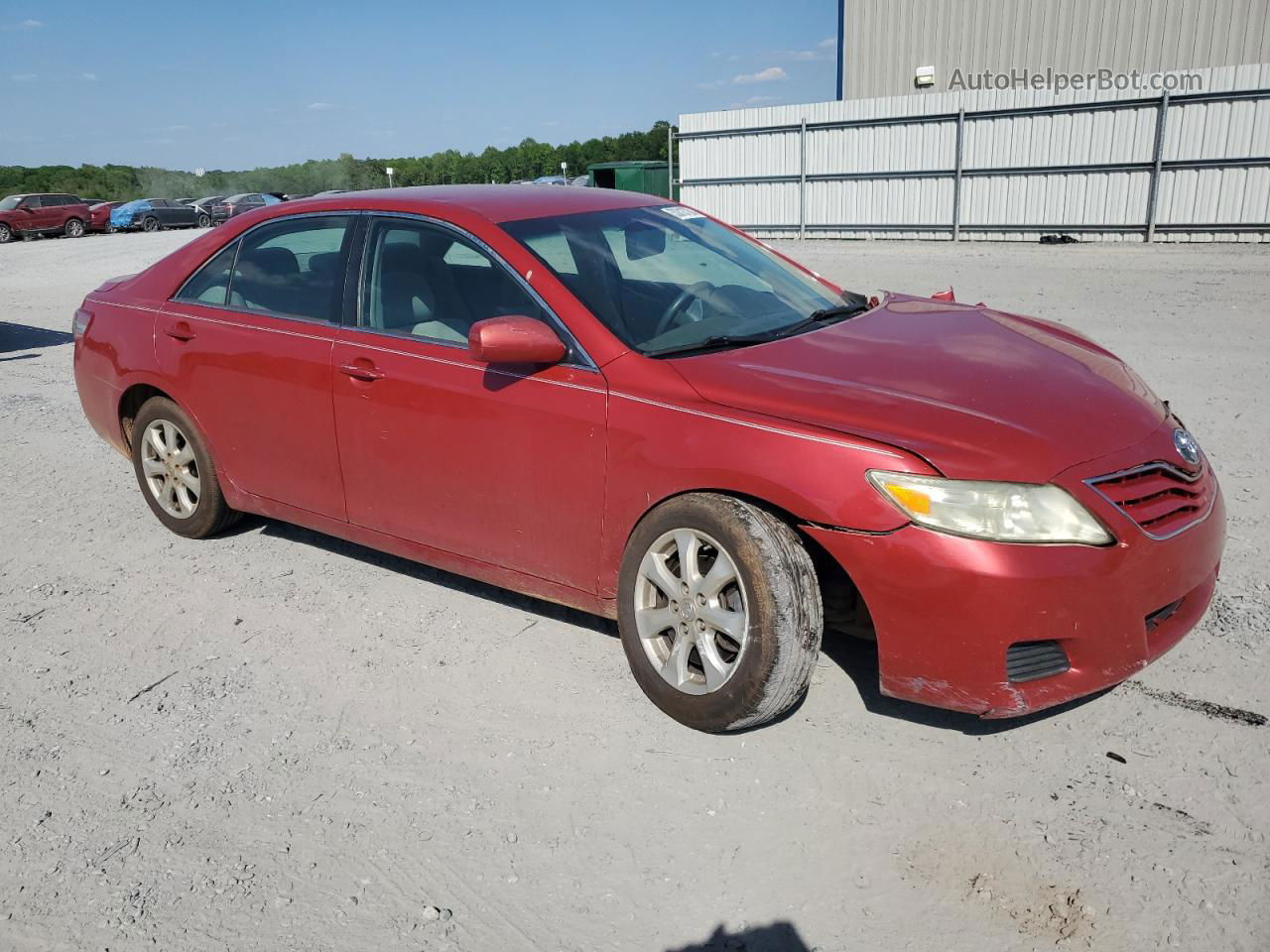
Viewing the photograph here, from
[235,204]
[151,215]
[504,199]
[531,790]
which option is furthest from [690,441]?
[235,204]

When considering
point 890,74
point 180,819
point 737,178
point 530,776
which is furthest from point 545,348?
point 890,74

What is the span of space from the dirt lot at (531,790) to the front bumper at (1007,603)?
0.31 m

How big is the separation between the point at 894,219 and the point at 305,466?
2091 centimetres

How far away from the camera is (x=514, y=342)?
346 cm

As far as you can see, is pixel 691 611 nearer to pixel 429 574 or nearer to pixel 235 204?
pixel 429 574

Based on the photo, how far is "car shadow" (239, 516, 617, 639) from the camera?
14.0ft

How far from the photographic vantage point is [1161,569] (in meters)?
3.01

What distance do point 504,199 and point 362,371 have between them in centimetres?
89

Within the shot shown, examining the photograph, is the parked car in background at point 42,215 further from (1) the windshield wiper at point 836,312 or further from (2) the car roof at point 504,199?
(1) the windshield wiper at point 836,312

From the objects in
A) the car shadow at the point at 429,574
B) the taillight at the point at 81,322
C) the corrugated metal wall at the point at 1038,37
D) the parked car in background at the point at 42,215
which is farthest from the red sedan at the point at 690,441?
the parked car in background at the point at 42,215

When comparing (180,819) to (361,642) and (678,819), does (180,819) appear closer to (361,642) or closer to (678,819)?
(361,642)

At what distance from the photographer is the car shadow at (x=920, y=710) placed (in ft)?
11.0

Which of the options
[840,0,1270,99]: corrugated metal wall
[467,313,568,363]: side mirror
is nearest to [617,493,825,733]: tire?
[467,313,568,363]: side mirror

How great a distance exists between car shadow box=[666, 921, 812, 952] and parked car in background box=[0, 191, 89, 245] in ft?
128
